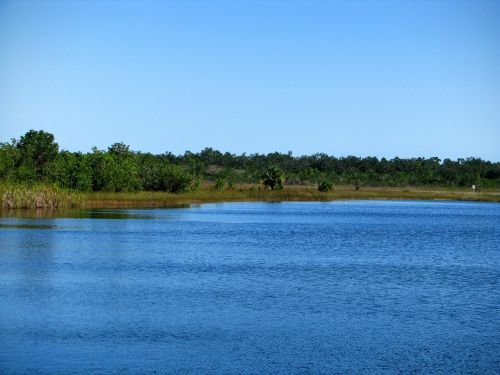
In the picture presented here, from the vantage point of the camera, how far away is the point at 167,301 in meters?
23.1

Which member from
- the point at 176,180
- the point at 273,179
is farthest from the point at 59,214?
the point at 273,179

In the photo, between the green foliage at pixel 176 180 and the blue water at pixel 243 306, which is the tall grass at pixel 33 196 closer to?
the blue water at pixel 243 306

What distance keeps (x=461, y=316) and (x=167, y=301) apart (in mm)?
8733

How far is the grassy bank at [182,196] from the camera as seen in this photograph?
6644 centimetres

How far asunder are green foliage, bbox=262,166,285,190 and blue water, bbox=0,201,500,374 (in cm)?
6125

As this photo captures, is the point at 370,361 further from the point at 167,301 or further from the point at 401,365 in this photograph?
the point at 167,301

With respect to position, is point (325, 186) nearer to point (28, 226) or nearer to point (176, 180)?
point (176, 180)

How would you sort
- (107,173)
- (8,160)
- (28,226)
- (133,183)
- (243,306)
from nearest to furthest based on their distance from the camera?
(243,306) < (28,226) < (8,160) < (107,173) < (133,183)

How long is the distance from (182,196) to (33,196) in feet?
98.4

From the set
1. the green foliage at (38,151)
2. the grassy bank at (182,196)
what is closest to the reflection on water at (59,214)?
the grassy bank at (182,196)

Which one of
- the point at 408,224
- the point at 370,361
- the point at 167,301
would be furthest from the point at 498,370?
the point at 408,224

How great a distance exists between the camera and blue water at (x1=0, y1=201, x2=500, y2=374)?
54.9 feet

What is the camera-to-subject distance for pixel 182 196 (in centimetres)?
9438

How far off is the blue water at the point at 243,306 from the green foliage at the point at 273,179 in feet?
201
